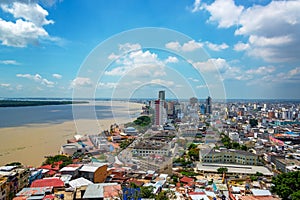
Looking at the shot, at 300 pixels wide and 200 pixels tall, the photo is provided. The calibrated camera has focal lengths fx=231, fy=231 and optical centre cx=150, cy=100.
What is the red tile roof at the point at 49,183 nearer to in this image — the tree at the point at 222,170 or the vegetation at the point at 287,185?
the vegetation at the point at 287,185

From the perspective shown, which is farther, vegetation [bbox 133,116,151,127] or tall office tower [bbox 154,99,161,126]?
vegetation [bbox 133,116,151,127]

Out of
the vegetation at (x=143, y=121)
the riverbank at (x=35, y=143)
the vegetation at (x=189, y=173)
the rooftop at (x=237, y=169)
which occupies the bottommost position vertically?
the rooftop at (x=237, y=169)

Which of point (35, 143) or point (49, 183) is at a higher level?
point (49, 183)

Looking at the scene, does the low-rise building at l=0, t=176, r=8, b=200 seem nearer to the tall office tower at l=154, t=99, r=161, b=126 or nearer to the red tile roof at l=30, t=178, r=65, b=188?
the red tile roof at l=30, t=178, r=65, b=188

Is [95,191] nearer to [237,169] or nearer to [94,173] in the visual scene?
[94,173]

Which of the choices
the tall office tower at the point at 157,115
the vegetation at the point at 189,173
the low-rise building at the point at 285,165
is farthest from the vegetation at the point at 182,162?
the low-rise building at the point at 285,165

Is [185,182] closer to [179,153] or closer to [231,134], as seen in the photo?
[179,153]

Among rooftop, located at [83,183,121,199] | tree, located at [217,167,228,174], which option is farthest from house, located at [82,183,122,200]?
tree, located at [217,167,228,174]

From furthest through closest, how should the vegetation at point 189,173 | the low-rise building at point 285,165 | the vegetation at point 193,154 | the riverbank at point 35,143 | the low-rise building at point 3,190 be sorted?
the vegetation at point 193,154
the riverbank at point 35,143
the low-rise building at point 285,165
the vegetation at point 189,173
the low-rise building at point 3,190

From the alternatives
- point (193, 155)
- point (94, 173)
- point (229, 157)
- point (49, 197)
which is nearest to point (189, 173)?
point (193, 155)

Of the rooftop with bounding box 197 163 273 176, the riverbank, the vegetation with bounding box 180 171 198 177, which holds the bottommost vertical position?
the rooftop with bounding box 197 163 273 176

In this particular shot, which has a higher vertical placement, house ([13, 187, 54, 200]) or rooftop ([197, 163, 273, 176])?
house ([13, 187, 54, 200])

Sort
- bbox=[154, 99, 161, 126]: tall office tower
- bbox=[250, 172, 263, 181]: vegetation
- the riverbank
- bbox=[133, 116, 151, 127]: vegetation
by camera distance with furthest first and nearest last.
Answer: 1. bbox=[133, 116, 151, 127]: vegetation
2. bbox=[154, 99, 161, 126]: tall office tower
3. the riverbank
4. bbox=[250, 172, 263, 181]: vegetation
